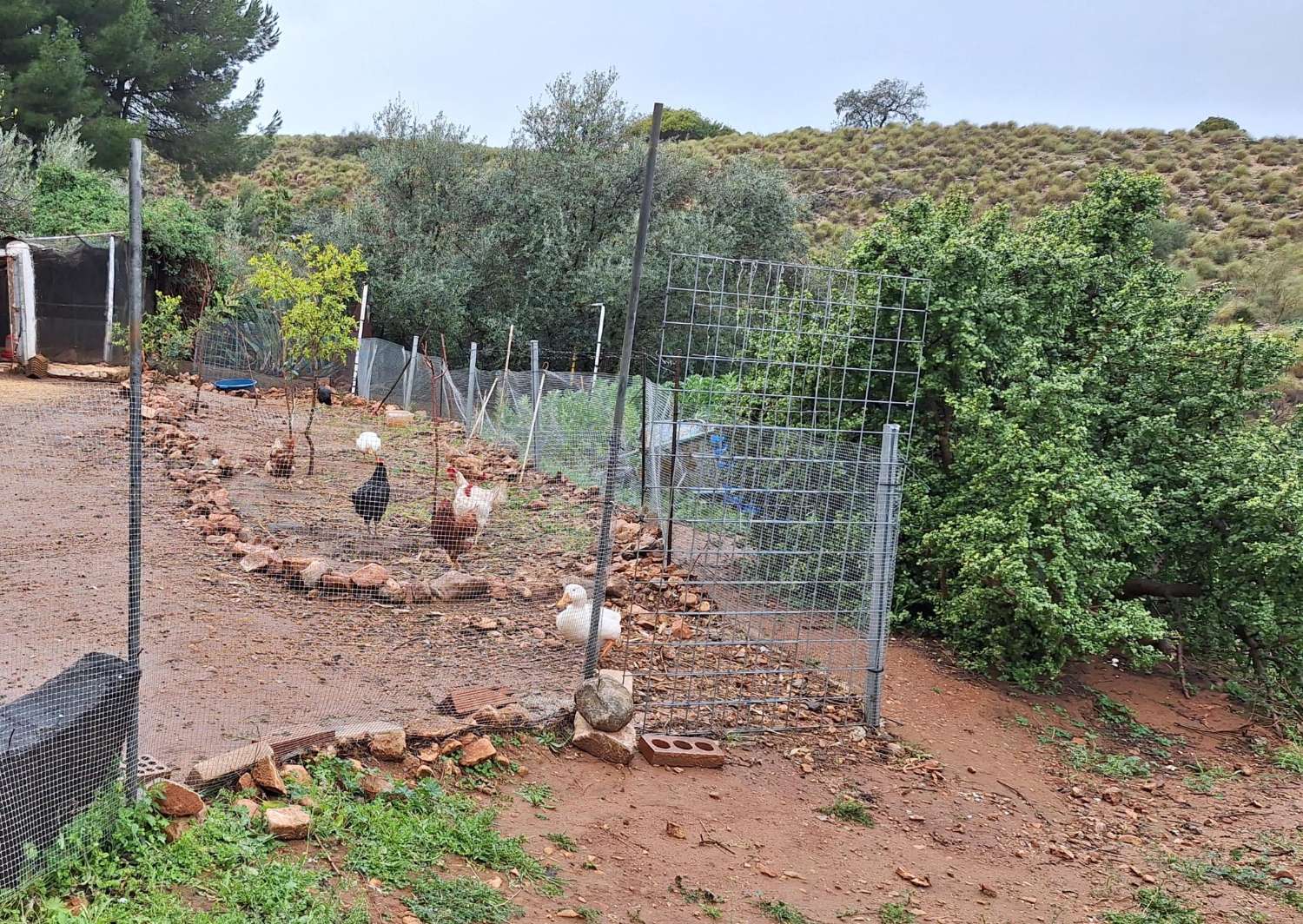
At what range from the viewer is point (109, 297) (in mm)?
14461

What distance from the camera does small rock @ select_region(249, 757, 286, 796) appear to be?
3.54m

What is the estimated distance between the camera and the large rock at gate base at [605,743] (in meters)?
4.68

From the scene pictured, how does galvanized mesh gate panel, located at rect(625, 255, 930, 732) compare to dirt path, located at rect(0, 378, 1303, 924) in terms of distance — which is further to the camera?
galvanized mesh gate panel, located at rect(625, 255, 930, 732)

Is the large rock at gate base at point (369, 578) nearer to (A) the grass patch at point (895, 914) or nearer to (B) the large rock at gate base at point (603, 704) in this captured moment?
(B) the large rock at gate base at point (603, 704)

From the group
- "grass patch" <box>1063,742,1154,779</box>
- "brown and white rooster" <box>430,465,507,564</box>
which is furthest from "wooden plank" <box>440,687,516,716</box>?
"grass patch" <box>1063,742,1154,779</box>

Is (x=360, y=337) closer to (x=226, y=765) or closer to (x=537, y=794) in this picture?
(x=537, y=794)

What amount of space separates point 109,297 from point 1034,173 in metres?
25.2

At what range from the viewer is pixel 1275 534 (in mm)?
6535

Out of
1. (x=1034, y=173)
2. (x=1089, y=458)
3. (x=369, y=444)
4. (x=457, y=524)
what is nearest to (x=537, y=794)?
(x=457, y=524)

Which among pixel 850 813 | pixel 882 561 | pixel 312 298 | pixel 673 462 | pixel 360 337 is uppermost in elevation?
pixel 312 298

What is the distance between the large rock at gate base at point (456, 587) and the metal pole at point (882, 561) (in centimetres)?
271

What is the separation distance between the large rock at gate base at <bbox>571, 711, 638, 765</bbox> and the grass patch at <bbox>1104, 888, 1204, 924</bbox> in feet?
7.44

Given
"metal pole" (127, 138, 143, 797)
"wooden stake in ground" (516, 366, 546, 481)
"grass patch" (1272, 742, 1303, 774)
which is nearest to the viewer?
"metal pole" (127, 138, 143, 797)

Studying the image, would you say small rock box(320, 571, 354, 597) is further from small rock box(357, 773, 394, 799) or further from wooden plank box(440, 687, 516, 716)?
small rock box(357, 773, 394, 799)
